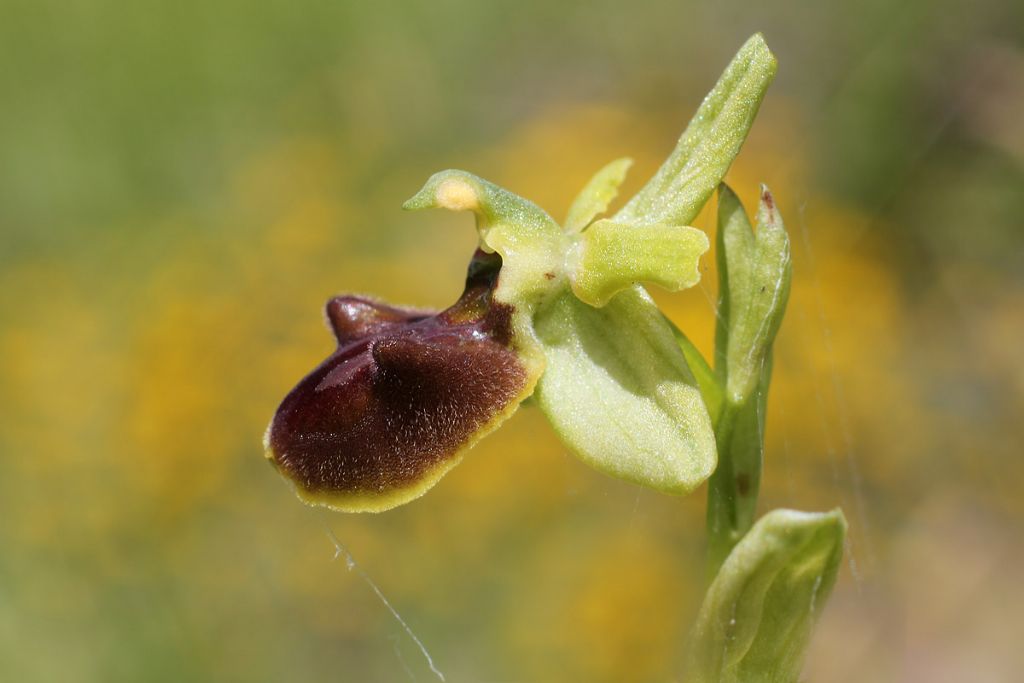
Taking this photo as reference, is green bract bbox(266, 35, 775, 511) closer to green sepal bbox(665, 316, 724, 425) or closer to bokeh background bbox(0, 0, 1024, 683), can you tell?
green sepal bbox(665, 316, 724, 425)

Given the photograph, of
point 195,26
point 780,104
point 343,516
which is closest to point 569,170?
point 780,104

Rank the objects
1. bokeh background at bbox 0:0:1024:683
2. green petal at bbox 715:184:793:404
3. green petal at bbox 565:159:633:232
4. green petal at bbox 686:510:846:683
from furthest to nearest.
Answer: bokeh background at bbox 0:0:1024:683 → green petal at bbox 565:159:633:232 → green petal at bbox 715:184:793:404 → green petal at bbox 686:510:846:683

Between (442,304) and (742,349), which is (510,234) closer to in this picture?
(742,349)

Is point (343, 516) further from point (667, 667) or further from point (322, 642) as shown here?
point (667, 667)

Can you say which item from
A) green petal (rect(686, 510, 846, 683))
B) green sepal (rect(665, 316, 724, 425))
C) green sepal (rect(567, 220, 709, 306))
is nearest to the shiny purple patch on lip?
green sepal (rect(567, 220, 709, 306))

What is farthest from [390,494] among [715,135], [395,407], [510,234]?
[715,135]

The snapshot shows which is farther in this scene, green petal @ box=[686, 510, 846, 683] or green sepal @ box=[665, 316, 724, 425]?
green sepal @ box=[665, 316, 724, 425]
